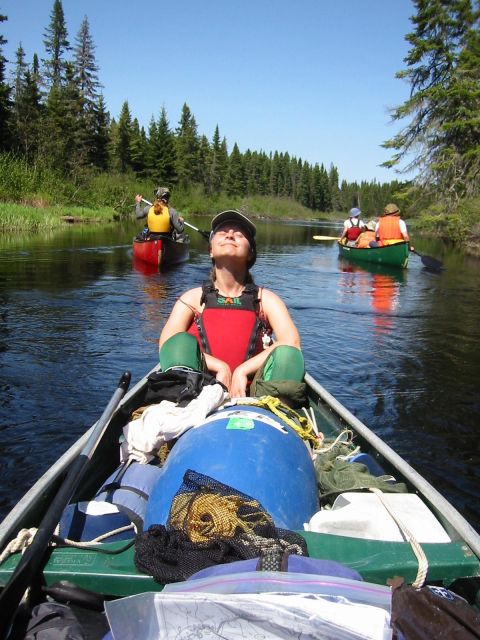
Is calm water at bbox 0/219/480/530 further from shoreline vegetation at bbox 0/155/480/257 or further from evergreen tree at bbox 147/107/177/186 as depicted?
evergreen tree at bbox 147/107/177/186

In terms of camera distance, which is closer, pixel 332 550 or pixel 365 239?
pixel 332 550

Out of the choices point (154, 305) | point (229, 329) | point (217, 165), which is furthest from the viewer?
point (217, 165)

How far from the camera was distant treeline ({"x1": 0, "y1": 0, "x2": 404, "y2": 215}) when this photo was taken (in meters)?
38.8

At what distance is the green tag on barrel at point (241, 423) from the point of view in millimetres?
2330

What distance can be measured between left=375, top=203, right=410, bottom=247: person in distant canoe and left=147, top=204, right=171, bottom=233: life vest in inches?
270

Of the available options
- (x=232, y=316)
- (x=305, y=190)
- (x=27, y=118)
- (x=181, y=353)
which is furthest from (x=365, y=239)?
(x=305, y=190)

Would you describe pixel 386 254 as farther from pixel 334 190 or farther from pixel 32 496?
pixel 334 190

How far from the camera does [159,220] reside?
49.5 feet

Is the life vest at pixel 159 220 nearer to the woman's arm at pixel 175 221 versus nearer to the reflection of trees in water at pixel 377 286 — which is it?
the woman's arm at pixel 175 221

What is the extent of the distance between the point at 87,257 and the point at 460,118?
69.3 feet

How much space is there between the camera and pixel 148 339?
7.89m

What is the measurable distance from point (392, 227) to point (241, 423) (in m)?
15.8

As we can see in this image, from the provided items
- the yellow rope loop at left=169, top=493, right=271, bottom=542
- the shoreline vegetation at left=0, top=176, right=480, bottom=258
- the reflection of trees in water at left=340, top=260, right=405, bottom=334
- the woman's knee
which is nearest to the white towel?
the woman's knee

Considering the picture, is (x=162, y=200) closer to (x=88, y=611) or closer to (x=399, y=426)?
(x=399, y=426)
